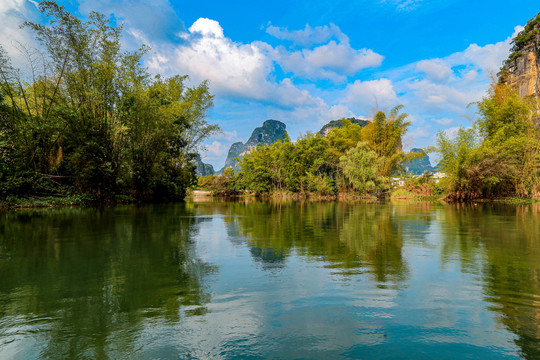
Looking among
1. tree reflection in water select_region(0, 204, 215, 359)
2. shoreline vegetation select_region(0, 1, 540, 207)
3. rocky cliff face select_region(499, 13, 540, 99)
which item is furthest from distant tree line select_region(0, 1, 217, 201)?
rocky cliff face select_region(499, 13, 540, 99)

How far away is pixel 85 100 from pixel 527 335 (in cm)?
2053

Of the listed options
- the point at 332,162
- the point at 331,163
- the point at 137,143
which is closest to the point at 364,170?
the point at 331,163

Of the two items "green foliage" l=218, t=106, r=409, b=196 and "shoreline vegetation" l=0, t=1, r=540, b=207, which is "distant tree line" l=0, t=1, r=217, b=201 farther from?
"green foliage" l=218, t=106, r=409, b=196

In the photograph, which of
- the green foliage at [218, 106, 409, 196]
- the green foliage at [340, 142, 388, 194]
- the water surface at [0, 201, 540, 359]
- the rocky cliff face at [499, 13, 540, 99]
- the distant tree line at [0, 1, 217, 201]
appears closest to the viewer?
the water surface at [0, 201, 540, 359]

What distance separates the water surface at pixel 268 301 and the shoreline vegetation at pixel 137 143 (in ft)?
40.6

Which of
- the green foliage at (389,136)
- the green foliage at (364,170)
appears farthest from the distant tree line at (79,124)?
the green foliage at (389,136)

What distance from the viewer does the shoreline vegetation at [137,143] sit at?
1584 centimetres

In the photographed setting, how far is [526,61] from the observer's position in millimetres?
44438

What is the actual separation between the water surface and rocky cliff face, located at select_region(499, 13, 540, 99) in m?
50.0

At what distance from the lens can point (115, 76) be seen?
18422mm

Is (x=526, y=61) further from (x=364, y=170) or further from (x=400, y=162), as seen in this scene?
(x=364, y=170)

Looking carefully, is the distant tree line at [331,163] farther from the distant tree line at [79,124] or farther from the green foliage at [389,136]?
the distant tree line at [79,124]

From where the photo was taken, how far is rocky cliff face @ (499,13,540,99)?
42.9 m

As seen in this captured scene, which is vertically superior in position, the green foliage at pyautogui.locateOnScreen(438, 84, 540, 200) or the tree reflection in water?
the green foliage at pyautogui.locateOnScreen(438, 84, 540, 200)
